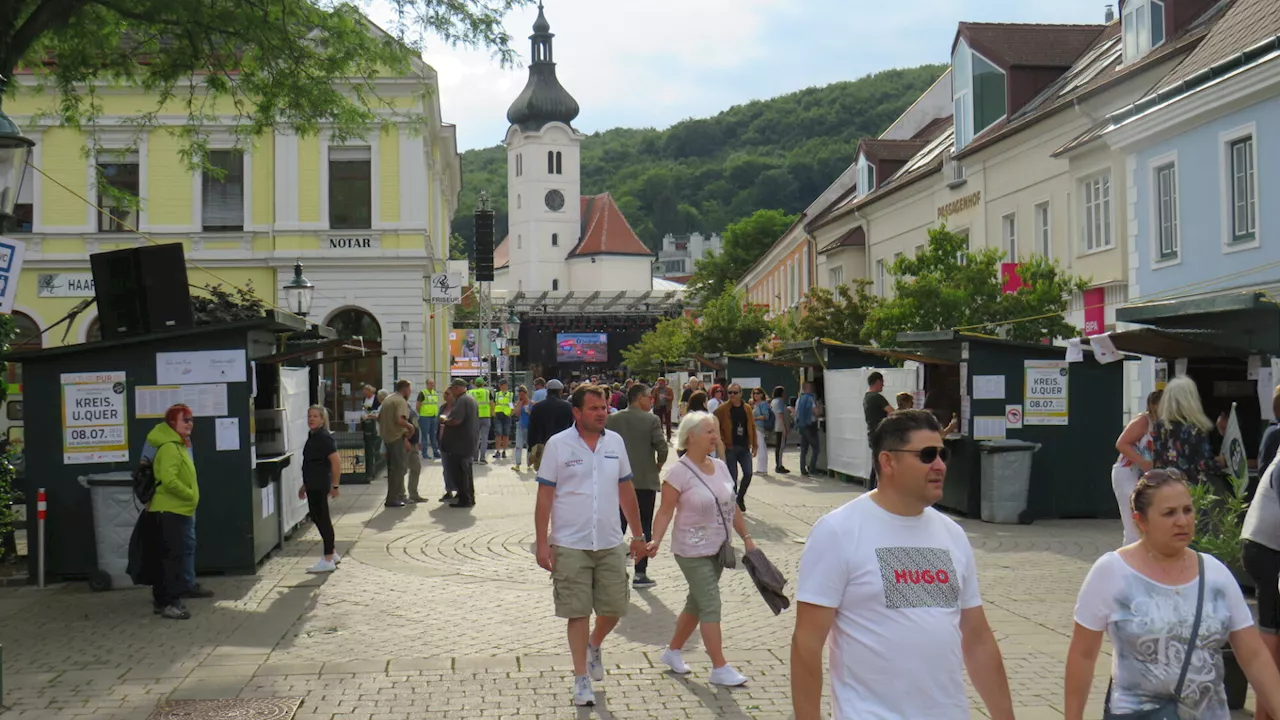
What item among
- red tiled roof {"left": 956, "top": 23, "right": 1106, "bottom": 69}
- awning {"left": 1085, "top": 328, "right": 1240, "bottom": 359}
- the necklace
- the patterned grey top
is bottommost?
the patterned grey top

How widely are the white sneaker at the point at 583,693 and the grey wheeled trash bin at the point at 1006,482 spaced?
10.0 meters

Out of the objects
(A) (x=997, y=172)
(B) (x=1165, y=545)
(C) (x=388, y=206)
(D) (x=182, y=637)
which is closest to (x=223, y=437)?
(D) (x=182, y=637)

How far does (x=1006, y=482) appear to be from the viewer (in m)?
16.7

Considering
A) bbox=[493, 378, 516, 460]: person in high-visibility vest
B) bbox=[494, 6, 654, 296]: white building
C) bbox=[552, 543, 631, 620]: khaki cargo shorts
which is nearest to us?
bbox=[552, 543, 631, 620]: khaki cargo shorts

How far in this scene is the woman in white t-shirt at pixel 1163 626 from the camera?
180 inches

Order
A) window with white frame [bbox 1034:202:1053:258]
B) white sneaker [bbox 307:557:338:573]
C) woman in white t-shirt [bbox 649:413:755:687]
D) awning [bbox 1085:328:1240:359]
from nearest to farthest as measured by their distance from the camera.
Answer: woman in white t-shirt [bbox 649:413:755:687] < awning [bbox 1085:328:1240:359] < white sneaker [bbox 307:557:338:573] < window with white frame [bbox 1034:202:1053:258]

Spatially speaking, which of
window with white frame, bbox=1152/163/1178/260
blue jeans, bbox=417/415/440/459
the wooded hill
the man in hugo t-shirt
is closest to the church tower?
the wooded hill

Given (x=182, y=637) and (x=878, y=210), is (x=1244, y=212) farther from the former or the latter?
(x=878, y=210)

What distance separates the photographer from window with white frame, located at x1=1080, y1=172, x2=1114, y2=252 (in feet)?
83.1

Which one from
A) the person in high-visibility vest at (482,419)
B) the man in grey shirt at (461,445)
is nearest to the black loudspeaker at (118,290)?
the man in grey shirt at (461,445)

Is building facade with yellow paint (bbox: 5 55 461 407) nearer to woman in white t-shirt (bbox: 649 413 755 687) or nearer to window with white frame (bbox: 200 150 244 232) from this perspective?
window with white frame (bbox: 200 150 244 232)

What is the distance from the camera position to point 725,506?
848 cm

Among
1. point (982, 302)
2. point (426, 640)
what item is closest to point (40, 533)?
point (426, 640)

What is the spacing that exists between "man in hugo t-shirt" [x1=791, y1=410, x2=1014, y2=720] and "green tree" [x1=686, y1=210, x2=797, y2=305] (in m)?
86.8
